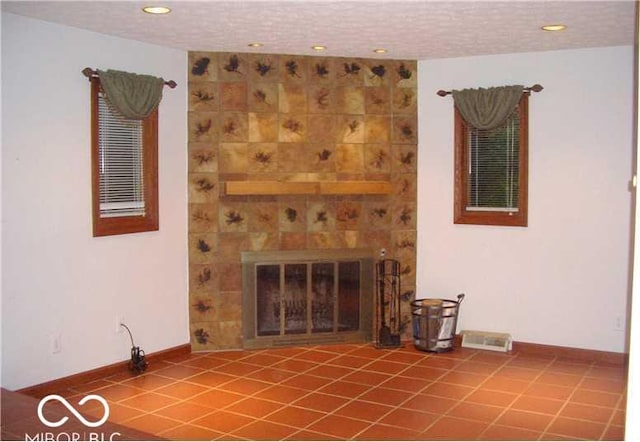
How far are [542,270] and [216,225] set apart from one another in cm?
263

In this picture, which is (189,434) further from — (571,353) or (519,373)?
(571,353)

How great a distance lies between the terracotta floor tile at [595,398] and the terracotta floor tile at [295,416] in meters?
1.67

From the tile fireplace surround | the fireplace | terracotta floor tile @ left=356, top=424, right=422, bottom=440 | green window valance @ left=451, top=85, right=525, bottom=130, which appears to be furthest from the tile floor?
green window valance @ left=451, top=85, right=525, bottom=130

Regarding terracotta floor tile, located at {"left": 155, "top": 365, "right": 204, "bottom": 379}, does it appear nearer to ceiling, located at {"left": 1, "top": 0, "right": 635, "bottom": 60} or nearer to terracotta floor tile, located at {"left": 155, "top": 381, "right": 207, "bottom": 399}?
terracotta floor tile, located at {"left": 155, "top": 381, "right": 207, "bottom": 399}

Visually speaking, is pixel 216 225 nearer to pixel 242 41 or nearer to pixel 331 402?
pixel 242 41

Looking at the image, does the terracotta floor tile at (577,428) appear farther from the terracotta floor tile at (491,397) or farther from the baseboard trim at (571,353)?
the baseboard trim at (571,353)

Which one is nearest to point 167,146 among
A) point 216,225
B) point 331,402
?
point 216,225

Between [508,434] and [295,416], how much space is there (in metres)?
1.21

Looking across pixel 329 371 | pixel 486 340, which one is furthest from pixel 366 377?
pixel 486 340

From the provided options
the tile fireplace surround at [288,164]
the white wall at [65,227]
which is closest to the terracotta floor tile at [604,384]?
the tile fireplace surround at [288,164]

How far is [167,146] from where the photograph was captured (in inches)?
211

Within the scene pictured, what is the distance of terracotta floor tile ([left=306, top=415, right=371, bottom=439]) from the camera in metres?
3.80

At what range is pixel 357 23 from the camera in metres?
4.49

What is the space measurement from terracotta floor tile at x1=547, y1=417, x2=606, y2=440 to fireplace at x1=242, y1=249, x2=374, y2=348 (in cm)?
214
